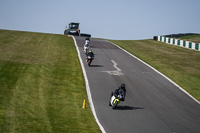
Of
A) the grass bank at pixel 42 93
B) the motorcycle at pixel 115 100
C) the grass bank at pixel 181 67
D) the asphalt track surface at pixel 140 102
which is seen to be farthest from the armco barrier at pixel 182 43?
the motorcycle at pixel 115 100

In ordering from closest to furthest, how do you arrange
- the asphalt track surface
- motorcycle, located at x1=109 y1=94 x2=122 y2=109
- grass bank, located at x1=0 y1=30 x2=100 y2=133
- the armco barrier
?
grass bank, located at x1=0 y1=30 x2=100 y2=133 < the asphalt track surface < motorcycle, located at x1=109 y1=94 x2=122 y2=109 < the armco barrier

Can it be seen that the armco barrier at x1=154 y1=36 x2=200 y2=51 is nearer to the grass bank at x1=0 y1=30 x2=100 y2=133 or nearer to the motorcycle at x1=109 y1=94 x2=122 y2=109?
the grass bank at x1=0 y1=30 x2=100 y2=133

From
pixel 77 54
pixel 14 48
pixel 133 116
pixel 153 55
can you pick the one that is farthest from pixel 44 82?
pixel 153 55

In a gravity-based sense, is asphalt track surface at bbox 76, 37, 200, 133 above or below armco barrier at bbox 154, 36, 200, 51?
below

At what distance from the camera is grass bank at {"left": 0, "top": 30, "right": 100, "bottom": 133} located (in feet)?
45.0

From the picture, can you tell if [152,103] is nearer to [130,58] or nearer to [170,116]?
[170,116]

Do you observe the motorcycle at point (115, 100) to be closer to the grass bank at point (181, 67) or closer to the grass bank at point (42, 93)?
the grass bank at point (42, 93)

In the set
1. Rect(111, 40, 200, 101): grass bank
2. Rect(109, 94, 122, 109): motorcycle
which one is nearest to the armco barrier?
Rect(111, 40, 200, 101): grass bank

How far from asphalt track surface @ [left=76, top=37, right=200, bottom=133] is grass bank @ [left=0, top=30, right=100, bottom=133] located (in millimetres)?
996

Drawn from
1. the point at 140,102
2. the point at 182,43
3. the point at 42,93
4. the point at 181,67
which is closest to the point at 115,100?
the point at 140,102

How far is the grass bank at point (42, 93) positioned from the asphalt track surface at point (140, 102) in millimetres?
996

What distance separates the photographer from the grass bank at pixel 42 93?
13.7 meters

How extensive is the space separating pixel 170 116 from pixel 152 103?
8.02ft

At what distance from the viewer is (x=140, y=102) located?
1923 cm
